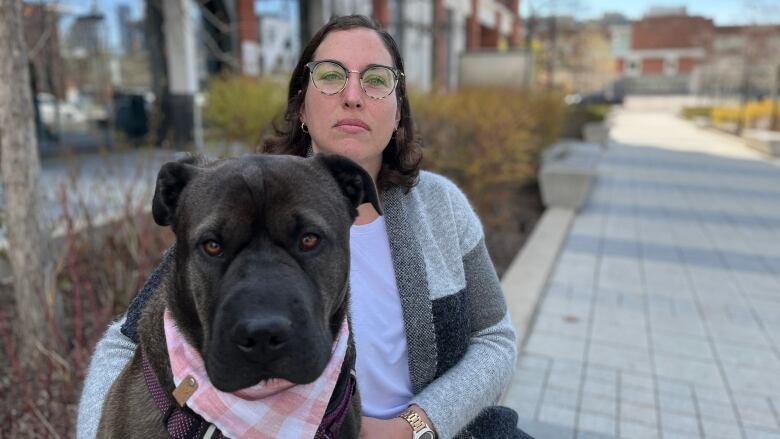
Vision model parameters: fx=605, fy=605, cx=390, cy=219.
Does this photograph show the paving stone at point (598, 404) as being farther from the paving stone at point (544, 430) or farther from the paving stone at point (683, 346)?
the paving stone at point (683, 346)

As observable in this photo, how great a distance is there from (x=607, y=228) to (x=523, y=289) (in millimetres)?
4204

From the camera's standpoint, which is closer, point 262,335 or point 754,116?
point 262,335

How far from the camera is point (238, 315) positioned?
1.43 metres

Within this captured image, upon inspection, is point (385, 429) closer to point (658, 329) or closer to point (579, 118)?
point (658, 329)

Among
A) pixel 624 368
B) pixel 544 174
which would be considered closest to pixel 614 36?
pixel 544 174

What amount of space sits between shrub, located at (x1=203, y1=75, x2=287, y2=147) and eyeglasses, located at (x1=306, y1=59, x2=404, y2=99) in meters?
5.32

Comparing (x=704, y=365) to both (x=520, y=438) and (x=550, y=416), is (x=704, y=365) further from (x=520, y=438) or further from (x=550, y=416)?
(x=520, y=438)

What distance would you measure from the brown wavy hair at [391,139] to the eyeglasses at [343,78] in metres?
0.13

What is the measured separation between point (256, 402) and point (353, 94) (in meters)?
1.13

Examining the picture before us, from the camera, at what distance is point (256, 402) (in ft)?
5.31

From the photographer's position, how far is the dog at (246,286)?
4.79ft

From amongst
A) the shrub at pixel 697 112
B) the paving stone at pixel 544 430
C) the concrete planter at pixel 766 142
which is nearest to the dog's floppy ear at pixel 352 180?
the paving stone at pixel 544 430

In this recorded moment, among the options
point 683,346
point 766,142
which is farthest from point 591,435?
point 766,142

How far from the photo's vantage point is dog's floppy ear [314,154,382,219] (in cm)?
187
